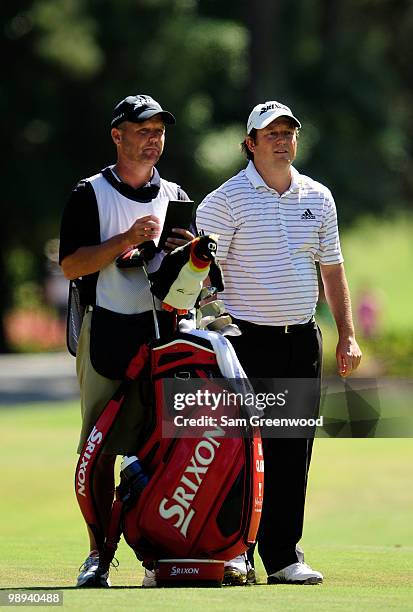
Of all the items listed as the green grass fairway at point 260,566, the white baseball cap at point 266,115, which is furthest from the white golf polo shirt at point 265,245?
the green grass fairway at point 260,566

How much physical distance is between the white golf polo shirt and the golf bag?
756 mm

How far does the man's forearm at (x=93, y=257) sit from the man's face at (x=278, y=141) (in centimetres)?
88

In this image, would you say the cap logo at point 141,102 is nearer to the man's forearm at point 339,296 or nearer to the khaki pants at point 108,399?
the khaki pants at point 108,399

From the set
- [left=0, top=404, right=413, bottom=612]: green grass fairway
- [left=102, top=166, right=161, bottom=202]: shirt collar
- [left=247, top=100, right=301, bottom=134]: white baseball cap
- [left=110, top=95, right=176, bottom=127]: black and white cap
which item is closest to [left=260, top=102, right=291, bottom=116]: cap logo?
[left=247, top=100, right=301, bottom=134]: white baseball cap

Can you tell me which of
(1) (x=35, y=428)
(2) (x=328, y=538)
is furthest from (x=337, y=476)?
(1) (x=35, y=428)

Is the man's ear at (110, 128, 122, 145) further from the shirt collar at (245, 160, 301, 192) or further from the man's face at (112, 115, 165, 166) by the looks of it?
the shirt collar at (245, 160, 301, 192)

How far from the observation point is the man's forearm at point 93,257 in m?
6.38

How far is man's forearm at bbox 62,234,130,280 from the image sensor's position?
6375mm

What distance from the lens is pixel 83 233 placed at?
6547 millimetres

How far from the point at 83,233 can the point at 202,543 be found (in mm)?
1366

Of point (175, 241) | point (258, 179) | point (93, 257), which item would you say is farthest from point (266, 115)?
point (93, 257)

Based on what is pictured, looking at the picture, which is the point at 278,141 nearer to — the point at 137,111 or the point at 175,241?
the point at 137,111

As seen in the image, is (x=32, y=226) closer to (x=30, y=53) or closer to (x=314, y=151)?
(x=30, y=53)

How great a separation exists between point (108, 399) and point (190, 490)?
0.64 m
